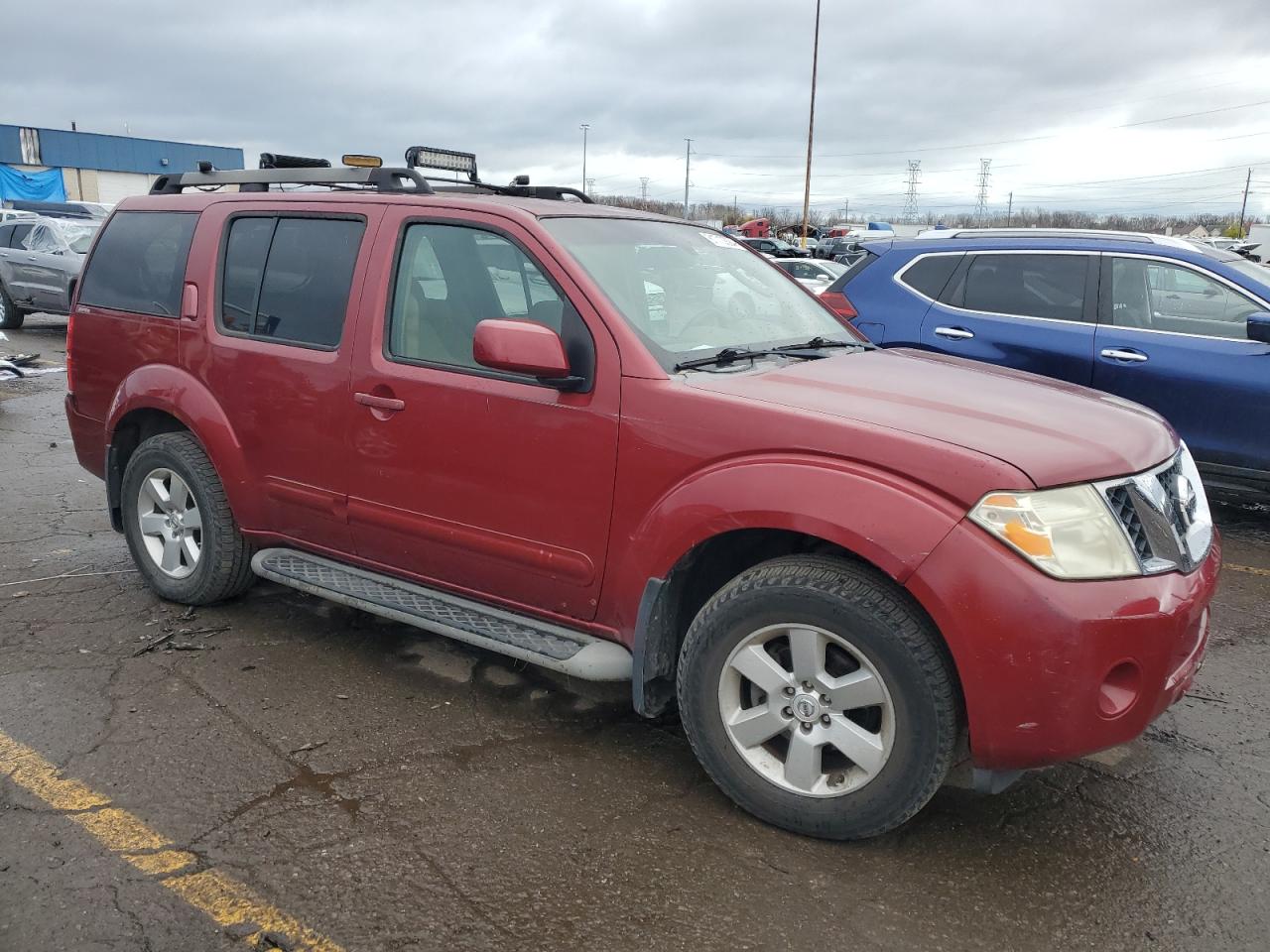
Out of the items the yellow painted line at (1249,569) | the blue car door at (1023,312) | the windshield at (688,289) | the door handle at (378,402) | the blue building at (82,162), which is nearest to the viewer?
the windshield at (688,289)

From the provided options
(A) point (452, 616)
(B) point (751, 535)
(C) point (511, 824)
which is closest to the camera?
(C) point (511, 824)

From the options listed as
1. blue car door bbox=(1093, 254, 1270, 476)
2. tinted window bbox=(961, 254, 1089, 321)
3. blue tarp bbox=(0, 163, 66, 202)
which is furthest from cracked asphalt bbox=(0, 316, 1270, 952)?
blue tarp bbox=(0, 163, 66, 202)

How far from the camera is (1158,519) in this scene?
272 centimetres

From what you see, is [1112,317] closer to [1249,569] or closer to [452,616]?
[1249,569]

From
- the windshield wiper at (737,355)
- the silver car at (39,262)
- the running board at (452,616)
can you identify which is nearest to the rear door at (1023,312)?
the windshield wiper at (737,355)

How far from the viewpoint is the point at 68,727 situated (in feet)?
11.4

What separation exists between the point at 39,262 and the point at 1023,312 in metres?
14.3

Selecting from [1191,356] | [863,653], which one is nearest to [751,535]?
[863,653]

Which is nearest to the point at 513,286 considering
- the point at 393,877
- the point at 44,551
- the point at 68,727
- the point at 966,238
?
the point at 393,877

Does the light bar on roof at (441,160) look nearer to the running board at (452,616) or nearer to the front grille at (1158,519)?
the running board at (452,616)

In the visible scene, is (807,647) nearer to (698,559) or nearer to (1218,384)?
(698,559)

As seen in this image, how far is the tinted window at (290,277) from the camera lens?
152 inches

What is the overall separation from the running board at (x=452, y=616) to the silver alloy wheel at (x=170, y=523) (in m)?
0.45

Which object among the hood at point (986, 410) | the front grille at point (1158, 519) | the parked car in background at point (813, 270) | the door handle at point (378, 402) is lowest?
the front grille at point (1158, 519)
